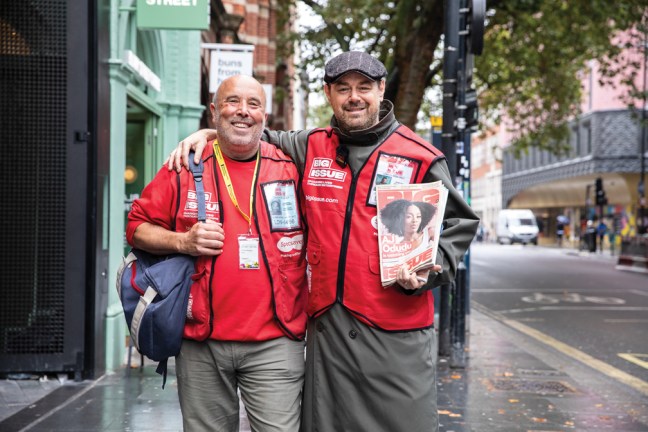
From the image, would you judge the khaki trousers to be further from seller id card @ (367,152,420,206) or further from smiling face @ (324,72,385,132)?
smiling face @ (324,72,385,132)

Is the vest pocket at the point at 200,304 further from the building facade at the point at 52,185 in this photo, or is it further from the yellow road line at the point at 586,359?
the yellow road line at the point at 586,359

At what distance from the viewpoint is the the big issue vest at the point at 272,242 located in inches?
116

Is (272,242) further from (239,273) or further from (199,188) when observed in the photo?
(199,188)

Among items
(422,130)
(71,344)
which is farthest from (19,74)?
(422,130)

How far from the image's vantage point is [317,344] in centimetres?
304

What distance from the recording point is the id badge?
295 cm

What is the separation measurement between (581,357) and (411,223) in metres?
6.62

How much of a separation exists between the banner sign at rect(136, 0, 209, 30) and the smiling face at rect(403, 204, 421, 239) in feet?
17.2

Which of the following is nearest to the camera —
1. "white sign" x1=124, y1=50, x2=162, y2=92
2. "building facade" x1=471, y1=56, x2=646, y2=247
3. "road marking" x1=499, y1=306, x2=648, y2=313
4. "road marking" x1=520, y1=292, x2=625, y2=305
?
"white sign" x1=124, y1=50, x2=162, y2=92

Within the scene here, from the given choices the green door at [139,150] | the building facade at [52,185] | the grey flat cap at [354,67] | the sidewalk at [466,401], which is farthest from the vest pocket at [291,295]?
the green door at [139,150]

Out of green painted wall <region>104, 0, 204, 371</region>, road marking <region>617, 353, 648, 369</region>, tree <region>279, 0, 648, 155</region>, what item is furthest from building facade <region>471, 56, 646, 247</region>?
road marking <region>617, 353, 648, 369</region>

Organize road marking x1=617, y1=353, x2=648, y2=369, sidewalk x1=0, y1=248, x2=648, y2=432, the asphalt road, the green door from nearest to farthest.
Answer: sidewalk x1=0, y1=248, x2=648, y2=432 → road marking x1=617, y1=353, x2=648, y2=369 → the asphalt road → the green door

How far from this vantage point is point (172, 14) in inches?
298

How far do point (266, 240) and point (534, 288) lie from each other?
15.7 meters
